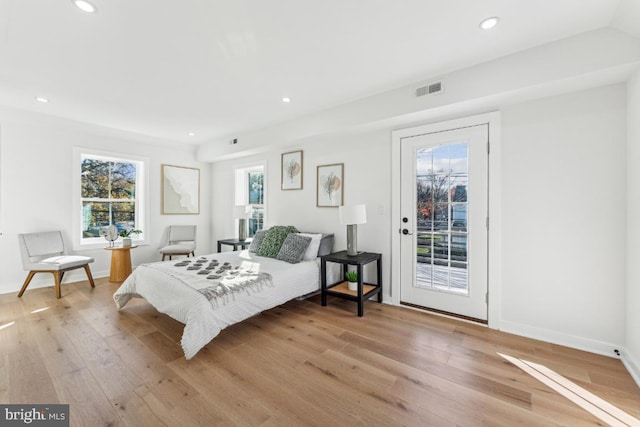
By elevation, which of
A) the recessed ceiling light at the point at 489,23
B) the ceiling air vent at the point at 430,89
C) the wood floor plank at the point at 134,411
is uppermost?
the recessed ceiling light at the point at 489,23

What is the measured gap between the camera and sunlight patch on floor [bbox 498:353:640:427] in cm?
154

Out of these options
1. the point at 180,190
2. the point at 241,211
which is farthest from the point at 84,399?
the point at 180,190

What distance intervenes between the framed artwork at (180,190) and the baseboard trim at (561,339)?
18.1ft

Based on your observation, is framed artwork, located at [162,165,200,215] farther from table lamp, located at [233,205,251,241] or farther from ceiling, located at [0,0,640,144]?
ceiling, located at [0,0,640,144]

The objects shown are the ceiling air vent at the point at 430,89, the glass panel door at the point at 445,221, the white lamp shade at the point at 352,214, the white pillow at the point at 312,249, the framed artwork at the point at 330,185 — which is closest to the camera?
the ceiling air vent at the point at 430,89

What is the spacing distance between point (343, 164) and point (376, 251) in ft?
4.18

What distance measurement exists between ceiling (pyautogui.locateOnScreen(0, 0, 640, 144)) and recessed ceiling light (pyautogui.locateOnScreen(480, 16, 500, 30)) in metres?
0.05

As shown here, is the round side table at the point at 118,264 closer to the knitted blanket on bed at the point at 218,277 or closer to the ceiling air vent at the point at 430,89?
the knitted blanket on bed at the point at 218,277

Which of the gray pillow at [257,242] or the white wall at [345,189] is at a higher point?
the white wall at [345,189]

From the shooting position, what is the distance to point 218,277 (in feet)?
8.91

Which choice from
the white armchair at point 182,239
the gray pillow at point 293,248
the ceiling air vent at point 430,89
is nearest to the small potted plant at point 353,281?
the gray pillow at point 293,248

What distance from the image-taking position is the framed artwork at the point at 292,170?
4309mm

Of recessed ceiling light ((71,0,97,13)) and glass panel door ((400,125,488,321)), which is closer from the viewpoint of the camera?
recessed ceiling light ((71,0,97,13))

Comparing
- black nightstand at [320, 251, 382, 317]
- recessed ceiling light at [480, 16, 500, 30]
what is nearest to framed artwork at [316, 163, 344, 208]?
black nightstand at [320, 251, 382, 317]
